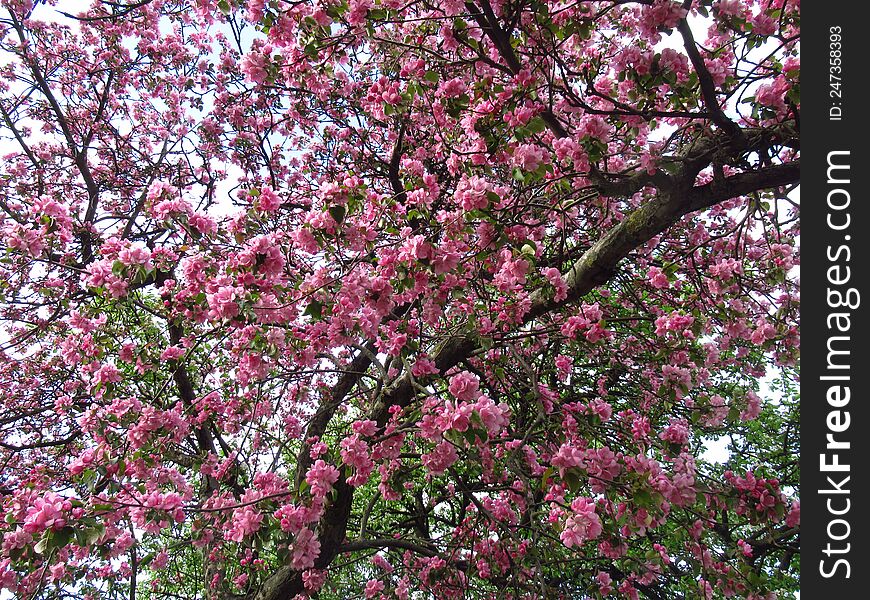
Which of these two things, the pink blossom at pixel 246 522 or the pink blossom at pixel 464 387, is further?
the pink blossom at pixel 246 522

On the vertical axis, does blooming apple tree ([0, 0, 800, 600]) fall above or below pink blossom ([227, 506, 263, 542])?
above

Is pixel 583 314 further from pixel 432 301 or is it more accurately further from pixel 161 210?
pixel 161 210

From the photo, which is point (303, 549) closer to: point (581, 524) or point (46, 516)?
point (46, 516)

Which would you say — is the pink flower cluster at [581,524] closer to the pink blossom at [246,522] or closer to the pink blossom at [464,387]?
the pink blossom at [464,387]

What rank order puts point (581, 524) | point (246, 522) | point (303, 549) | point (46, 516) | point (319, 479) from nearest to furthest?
point (46, 516)
point (581, 524)
point (246, 522)
point (319, 479)
point (303, 549)

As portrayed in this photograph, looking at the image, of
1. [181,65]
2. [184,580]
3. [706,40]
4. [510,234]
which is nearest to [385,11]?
[510,234]

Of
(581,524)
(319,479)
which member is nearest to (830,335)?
(581,524)

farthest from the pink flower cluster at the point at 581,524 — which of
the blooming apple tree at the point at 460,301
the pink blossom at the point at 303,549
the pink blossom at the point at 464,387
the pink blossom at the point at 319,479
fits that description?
the pink blossom at the point at 303,549

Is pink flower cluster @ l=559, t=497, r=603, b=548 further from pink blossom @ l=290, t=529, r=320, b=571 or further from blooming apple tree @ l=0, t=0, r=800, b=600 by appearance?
pink blossom @ l=290, t=529, r=320, b=571

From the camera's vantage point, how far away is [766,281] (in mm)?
4016

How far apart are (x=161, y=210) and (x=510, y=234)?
7.45 ft

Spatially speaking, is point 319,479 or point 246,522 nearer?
point 246,522

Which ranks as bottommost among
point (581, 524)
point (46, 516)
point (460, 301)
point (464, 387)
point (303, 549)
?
point (46, 516)

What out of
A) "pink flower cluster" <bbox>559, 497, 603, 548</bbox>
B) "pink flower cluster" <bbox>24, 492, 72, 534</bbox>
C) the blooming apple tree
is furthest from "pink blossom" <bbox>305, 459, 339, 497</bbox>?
"pink flower cluster" <bbox>559, 497, 603, 548</bbox>
